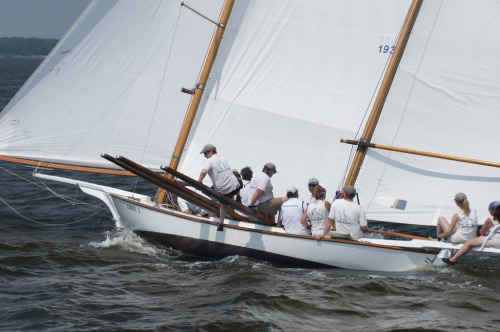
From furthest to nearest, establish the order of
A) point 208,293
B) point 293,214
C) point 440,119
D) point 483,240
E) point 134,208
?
1. point 134,208
2. point 440,119
3. point 293,214
4. point 483,240
5. point 208,293

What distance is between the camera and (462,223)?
13.5m

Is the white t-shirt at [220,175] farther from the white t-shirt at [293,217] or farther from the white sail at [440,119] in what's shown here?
the white sail at [440,119]

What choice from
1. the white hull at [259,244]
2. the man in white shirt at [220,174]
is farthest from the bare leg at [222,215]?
the white hull at [259,244]

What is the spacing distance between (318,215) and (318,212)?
0.06m

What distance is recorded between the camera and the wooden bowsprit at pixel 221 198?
43.7 feet

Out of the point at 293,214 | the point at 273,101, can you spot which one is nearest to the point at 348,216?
the point at 293,214

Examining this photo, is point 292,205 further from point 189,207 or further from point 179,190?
point 189,207

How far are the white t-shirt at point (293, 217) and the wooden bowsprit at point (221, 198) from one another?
0.52 meters

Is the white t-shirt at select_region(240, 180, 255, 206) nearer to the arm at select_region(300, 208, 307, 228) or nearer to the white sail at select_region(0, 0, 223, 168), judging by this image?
the arm at select_region(300, 208, 307, 228)

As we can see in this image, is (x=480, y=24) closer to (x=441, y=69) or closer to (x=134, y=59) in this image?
(x=441, y=69)

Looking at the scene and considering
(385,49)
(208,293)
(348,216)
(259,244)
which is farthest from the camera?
(385,49)

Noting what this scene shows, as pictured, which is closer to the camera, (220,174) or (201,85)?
(220,174)

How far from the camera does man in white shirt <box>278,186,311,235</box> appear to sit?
1375 cm

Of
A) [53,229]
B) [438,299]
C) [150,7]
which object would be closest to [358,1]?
[150,7]
